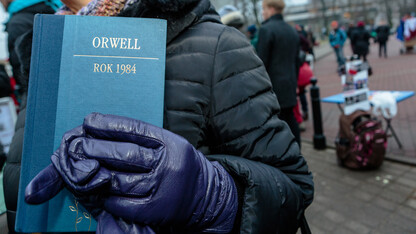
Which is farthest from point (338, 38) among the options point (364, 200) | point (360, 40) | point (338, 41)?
point (364, 200)

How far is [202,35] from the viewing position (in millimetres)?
938

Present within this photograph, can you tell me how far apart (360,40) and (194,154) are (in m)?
13.0

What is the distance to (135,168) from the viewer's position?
0.62 metres

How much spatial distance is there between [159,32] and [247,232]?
0.57 m

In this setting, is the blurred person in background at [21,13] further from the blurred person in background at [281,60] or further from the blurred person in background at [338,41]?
the blurred person in background at [338,41]

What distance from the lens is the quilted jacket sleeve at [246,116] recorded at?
88cm

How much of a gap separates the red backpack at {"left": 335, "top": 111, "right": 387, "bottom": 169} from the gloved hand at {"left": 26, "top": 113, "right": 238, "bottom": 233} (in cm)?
348

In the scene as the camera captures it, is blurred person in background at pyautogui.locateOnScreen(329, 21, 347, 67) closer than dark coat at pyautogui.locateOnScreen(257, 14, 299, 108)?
No

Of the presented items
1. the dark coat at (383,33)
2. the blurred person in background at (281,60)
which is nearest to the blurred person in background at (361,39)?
the dark coat at (383,33)

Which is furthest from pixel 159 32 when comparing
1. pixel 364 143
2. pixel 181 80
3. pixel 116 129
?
pixel 364 143

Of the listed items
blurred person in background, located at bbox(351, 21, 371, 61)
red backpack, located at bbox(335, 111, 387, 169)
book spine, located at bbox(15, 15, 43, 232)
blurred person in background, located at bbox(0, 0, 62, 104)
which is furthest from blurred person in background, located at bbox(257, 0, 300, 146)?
blurred person in background, located at bbox(351, 21, 371, 61)

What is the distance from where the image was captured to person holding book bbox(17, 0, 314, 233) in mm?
617

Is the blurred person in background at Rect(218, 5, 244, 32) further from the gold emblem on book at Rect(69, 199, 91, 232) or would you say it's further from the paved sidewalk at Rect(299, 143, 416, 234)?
the gold emblem on book at Rect(69, 199, 91, 232)

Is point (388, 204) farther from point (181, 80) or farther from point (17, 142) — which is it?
point (17, 142)
